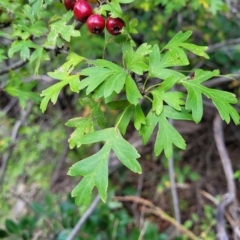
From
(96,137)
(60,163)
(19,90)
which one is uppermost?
(96,137)

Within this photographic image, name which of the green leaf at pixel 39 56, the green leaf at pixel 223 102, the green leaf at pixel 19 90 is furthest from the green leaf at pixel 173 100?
the green leaf at pixel 19 90

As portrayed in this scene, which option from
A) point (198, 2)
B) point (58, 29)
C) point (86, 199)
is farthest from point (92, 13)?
point (198, 2)

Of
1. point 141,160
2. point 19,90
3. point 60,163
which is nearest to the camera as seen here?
point 19,90

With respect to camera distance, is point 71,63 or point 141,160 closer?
point 71,63

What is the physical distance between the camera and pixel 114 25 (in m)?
1.44

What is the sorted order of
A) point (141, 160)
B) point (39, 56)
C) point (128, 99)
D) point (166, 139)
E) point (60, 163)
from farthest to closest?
point (141, 160), point (60, 163), point (39, 56), point (166, 139), point (128, 99)

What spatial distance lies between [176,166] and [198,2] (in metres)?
1.80

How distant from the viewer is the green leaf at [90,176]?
135 centimetres

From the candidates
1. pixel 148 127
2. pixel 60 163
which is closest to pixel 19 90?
pixel 148 127

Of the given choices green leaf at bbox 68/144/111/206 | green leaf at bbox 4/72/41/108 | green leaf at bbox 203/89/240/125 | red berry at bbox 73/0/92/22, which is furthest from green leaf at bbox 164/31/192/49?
green leaf at bbox 4/72/41/108

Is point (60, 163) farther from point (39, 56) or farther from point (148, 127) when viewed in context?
point (148, 127)

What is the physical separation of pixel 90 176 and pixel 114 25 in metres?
0.54

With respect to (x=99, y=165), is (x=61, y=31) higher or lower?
higher

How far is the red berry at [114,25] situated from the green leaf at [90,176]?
0.43m
